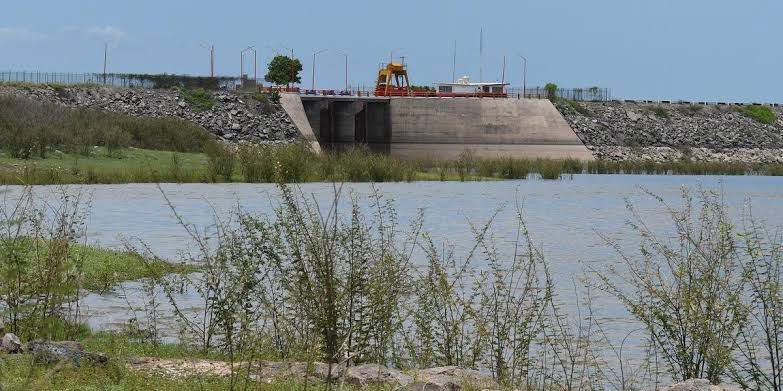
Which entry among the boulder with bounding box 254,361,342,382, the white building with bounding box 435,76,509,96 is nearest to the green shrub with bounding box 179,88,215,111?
the white building with bounding box 435,76,509,96

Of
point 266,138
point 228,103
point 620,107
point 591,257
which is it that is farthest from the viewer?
point 620,107

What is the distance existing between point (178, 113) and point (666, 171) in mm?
32086

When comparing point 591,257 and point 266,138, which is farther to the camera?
point 266,138

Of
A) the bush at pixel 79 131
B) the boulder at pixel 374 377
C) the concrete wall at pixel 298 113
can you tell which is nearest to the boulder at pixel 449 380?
the boulder at pixel 374 377

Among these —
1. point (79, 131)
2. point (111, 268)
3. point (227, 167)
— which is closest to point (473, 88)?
point (79, 131)

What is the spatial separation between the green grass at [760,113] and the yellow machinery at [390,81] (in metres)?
31.8

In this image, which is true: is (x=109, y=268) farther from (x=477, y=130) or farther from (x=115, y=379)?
(x=477, y=130)

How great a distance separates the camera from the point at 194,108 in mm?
81062

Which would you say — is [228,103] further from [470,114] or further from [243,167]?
Result: [243,167]

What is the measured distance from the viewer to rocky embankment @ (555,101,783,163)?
94.6m

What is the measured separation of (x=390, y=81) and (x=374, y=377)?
9045cm

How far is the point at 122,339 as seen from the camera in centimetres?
1316

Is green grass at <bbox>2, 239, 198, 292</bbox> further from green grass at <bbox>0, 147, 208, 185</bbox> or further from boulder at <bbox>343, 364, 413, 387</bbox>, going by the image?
green grass at <bbox>0, 147, 208, 185</bbox>

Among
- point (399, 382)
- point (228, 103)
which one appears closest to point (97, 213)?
point (399, 382)
